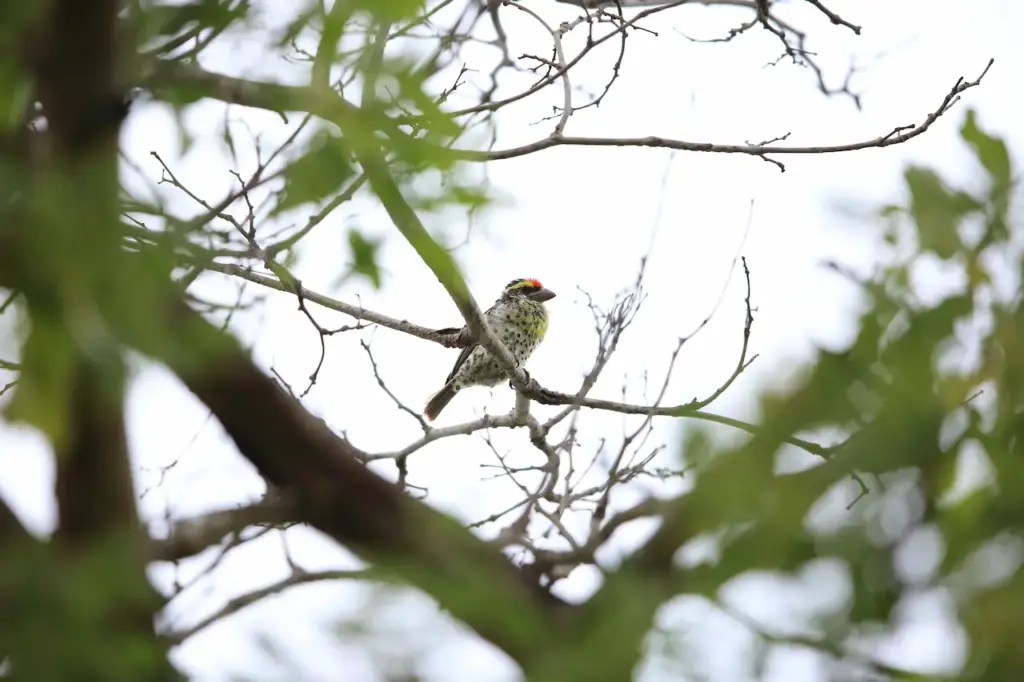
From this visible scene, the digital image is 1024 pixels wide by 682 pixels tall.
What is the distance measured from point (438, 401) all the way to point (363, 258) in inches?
292

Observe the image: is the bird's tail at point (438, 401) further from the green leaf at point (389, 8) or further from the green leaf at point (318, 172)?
the green leaf at point (389, 8)

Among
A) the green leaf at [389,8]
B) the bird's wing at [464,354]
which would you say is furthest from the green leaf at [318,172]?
the bird's wing at [464,354]

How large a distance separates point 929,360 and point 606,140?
3420mm

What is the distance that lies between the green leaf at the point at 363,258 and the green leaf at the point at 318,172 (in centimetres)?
16

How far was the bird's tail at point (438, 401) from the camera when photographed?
8938 mm

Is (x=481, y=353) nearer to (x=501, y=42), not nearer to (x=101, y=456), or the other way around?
(x=501, y=42)

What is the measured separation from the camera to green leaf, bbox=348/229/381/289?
1.69 meters

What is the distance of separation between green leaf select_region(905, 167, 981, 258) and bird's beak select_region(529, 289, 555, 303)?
25.3ft

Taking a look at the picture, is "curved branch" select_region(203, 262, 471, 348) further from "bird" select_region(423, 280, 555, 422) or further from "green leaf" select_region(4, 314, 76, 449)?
"green leaf" select_region(4, 314, 76, 449)

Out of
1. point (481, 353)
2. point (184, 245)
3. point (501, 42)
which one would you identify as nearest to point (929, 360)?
point (184, 245)

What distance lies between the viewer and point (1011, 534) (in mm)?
1421

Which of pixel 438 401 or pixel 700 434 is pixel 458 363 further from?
pixel 700 434

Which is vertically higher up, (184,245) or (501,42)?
(501,42)

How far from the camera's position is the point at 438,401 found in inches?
356
